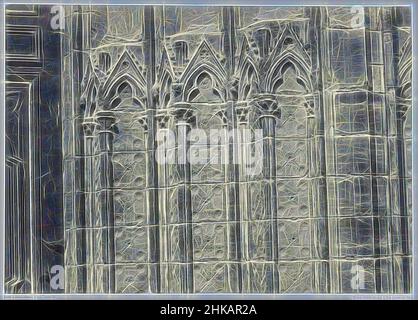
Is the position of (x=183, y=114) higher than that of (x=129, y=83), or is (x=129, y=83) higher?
(x=129, y=83)

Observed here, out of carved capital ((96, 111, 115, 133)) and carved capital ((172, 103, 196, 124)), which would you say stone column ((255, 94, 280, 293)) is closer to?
carved capital ((172, 103, 196, 124))

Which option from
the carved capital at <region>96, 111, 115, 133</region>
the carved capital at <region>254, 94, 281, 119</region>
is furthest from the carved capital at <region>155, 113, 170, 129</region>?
the carved capital at <region>254, 94, 281, 119</region>

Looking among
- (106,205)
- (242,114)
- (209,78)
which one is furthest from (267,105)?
(106,205)

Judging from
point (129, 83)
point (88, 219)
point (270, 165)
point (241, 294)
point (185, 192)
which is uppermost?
point (129, 83)

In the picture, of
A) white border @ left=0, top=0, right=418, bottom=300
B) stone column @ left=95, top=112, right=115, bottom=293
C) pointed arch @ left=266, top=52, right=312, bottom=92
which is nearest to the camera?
white border @ left=0, top=0, right=418, bottom=300

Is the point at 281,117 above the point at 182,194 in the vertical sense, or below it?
above

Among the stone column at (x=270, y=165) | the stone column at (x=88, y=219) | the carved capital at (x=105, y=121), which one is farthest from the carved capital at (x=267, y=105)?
the stone column at (x=88, y=219)

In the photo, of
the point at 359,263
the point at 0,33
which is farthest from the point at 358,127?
the point at 0,33

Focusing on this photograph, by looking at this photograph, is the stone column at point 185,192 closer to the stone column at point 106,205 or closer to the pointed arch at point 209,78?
the pointed arch at point 209,78

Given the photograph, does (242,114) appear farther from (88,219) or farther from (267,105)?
(88,219)

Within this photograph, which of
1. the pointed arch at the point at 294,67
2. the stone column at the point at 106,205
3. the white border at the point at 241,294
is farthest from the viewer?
the pointed arch at the point at 294,67
